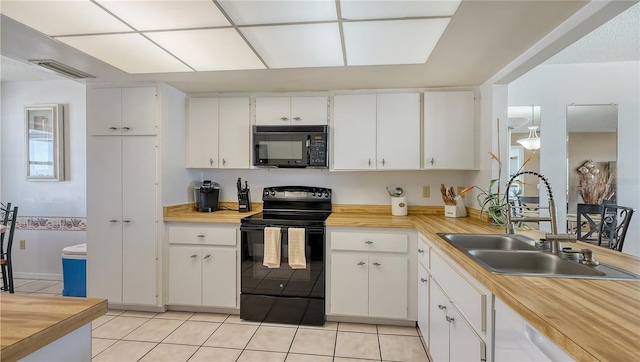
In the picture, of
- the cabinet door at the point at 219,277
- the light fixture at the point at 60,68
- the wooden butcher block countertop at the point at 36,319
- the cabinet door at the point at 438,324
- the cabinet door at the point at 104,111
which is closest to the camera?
the wooden butcher block countertop at the point at 36,319

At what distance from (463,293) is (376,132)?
1725mm

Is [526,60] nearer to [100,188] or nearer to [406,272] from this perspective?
[406,272]

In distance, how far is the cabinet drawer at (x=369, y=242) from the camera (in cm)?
237

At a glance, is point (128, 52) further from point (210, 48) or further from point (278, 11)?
point (278, 11)

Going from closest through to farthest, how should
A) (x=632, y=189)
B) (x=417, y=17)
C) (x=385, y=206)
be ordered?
(x=417, y=17) < (x=632, y=189) < (x=385, y=206)

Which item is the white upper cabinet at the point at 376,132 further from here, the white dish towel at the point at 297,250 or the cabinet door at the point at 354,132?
the white dish towel at the point at 297,250

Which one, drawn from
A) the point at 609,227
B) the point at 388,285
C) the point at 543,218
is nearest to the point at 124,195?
the point at 388,285

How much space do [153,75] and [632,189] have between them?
4624 millimetres

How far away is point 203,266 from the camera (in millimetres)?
2580

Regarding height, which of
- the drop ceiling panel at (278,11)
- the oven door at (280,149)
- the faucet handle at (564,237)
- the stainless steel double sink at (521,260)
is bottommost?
the stainless steel double sink at (521,260)

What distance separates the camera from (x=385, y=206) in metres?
3.00

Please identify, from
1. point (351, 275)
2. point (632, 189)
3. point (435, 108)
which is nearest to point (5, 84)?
point (351, 275)

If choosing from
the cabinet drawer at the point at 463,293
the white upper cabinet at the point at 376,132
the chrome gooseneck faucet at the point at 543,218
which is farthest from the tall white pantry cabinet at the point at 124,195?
the chrome gooseneck faucet at the point at 543,218

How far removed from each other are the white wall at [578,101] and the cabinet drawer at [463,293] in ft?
6.80
